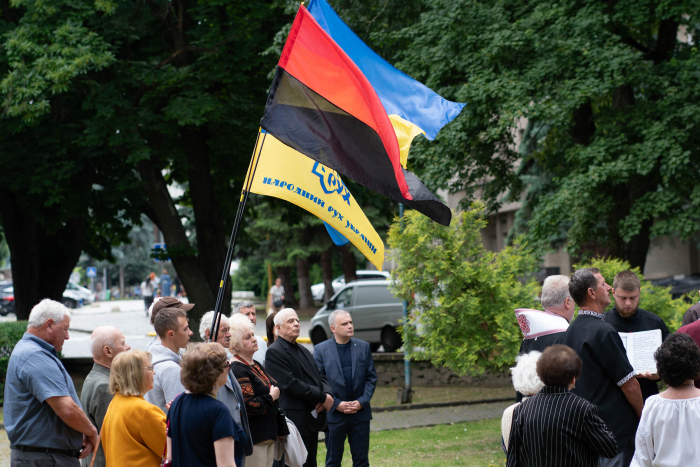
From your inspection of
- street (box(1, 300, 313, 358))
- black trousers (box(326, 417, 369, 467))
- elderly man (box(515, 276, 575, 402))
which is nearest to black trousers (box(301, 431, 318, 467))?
black trousers (box(326, 417, 369, 467))

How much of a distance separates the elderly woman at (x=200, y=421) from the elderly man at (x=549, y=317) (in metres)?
2.31

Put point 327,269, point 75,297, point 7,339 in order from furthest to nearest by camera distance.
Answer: point 75,297, point 327,269, point 7,339

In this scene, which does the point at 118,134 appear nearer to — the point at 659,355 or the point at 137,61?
the point at 137,61

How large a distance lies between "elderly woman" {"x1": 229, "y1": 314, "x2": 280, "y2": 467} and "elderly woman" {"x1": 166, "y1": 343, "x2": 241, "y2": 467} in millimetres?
1419

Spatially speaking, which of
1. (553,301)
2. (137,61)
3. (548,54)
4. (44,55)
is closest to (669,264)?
(548,54)

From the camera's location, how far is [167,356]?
4867 mm

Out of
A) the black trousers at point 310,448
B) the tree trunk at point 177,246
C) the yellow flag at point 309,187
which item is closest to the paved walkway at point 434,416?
the black trousers at point 310,448

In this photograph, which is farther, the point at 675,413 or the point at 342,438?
the point at 342,438

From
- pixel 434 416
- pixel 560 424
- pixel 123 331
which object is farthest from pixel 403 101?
pixel 123 331

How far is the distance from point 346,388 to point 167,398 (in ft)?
9.43

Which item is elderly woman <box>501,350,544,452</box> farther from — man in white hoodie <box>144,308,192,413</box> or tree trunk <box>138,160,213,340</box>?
tree trunk <box>138,160,213,340</box>

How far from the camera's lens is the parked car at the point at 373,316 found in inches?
789

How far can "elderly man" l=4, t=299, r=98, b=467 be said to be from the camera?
4.78m

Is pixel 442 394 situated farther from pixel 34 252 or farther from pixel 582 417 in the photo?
pixel 582 417
